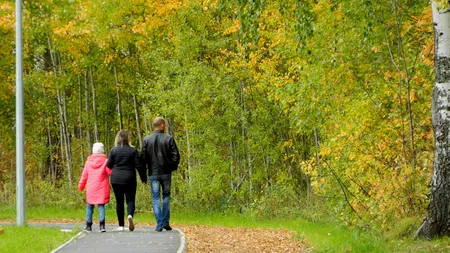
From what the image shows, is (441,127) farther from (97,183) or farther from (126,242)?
(97,183)

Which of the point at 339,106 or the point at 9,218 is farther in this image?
the point at 9,218

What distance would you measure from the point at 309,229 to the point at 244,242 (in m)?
3.32

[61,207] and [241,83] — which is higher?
[241,83]

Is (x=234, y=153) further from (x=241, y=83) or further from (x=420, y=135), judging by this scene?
(x=420, y=135)

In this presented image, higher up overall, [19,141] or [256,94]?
[256,94]

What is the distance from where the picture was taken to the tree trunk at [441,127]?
11.2 meters

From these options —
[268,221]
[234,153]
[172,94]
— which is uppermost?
[172,94]

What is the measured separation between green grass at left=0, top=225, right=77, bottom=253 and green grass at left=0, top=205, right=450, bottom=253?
0.12m

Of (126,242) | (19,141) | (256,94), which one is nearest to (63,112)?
(256,94)

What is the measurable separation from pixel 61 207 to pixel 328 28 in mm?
14295

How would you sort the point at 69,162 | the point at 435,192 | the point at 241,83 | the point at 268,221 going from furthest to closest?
1. the point at 69,162
2. the point at 241,83
3. the point at 268,221
4. the point at 435,192

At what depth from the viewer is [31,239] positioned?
552 inches

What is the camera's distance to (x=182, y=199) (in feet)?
81.8

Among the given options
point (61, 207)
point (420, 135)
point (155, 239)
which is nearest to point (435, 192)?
point (420, 135)
